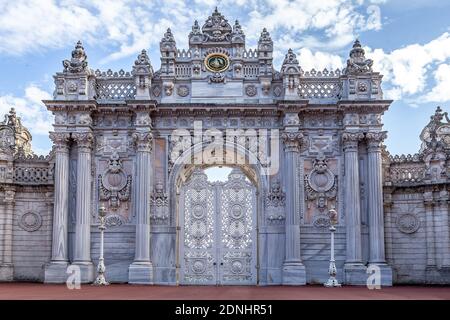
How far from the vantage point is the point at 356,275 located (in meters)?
25.7

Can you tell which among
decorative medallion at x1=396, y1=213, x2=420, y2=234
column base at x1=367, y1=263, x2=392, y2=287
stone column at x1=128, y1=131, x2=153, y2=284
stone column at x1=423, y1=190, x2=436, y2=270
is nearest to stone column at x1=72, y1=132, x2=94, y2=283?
stone column at x1=128, y1=131, x2=153, y2=284

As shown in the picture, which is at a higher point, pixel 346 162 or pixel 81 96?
pixel 81 96

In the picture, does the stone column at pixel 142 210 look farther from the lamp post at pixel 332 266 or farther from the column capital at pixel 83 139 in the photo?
the lamp post at pixel 332 266

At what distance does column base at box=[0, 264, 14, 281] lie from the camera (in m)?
27.0

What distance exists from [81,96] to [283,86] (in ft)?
27.7

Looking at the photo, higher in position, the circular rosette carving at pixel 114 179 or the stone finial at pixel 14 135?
the stone finial at pixel 14 135

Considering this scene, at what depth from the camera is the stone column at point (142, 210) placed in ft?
84.9

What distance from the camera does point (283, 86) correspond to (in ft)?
89.5

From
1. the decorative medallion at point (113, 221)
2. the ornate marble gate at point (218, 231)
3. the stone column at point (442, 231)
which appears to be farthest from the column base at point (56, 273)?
the stone column at point (442, 231)

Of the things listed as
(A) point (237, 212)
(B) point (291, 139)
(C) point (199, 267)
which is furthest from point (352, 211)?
(C) point (199, 267)

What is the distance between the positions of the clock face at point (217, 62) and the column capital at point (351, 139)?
5766 mm
